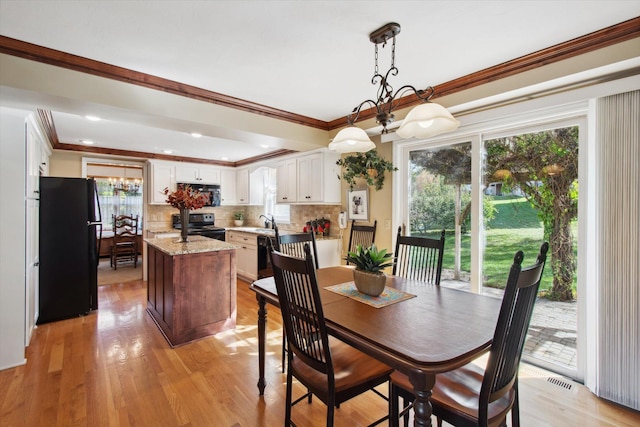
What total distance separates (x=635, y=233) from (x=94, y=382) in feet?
13.1

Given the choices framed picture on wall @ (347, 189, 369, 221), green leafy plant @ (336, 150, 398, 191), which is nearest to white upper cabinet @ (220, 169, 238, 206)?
framed picture on wall @ (347, 189, 369, 221)

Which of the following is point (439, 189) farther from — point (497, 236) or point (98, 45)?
point (98, 45)

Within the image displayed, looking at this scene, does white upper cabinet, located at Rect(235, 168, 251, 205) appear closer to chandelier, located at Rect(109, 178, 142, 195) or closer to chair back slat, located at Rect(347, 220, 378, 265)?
chair back slat, located at Rect(347, 220, 378, 265)

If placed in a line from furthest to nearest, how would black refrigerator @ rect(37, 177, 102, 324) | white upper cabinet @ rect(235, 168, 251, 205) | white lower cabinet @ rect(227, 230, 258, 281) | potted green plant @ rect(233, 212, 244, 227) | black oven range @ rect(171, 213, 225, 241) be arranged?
potted green plant @ rect(233, 212, 244, 227) < white upper cabinet @ rect(235, 168, 251, 205) < black oven range @ rect(171, 213, 225, 241) < white lower cabinet @ rect(227, 230, 258, 281) < black refrigerator @ rect(37, 177, 102, 324)

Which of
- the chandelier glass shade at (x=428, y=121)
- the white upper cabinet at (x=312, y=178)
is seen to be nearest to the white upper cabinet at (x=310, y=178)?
the white upper cabinet at (x=312, y=178)

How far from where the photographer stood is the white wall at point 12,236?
2432 mm

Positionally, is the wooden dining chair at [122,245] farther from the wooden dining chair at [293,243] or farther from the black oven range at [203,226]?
the wooden dining chair at [293,243]

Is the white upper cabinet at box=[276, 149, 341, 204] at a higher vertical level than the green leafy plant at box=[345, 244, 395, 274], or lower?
higher

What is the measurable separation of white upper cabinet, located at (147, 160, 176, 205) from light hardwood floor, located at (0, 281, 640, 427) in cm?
286

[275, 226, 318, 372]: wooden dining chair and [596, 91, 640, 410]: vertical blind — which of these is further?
[275, 226, 318, 372]: wooden dining chair

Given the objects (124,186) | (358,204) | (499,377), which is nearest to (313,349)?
(499,377)

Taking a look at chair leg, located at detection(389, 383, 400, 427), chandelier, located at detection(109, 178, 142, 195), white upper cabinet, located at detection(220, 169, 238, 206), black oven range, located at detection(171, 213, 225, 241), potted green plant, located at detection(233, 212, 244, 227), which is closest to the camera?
chair leg, located at detection(389, 383, 400, 427)

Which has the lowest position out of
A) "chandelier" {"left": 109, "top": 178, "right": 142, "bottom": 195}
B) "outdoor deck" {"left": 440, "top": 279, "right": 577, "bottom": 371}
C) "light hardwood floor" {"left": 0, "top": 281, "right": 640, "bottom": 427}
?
"light hardwood floor" {"left": 0, "top": 281, "right": 640, "bottom": 427}

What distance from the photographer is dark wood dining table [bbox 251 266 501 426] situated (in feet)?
3.59
